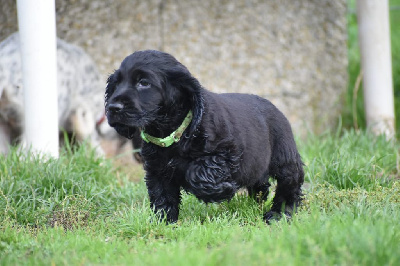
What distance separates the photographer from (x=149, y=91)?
11.5 ft

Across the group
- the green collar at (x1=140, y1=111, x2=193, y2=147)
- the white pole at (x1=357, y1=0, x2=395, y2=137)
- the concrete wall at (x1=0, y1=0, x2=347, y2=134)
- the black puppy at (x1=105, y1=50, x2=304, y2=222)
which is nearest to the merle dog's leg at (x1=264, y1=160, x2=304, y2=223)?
the black puppy at (x1=105, y1=50, x2=304, y2=222)

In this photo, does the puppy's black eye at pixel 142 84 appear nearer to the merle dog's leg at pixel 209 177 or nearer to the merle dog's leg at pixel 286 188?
the merle dog's leg at pixel 209 177

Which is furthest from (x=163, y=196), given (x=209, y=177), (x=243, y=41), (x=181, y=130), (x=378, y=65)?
(x=243, y=41)

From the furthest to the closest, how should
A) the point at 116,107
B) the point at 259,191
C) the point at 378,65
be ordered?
the point at 378,65 < the point at 259,191 < the point at 116,107

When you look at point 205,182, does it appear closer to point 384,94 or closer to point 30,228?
point 30,228

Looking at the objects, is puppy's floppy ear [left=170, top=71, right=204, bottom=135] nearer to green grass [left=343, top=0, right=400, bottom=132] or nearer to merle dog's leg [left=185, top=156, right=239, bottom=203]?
merle dog's leg [left=185, top=156, right=239, bottom=203]

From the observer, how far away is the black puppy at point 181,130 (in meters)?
3.51

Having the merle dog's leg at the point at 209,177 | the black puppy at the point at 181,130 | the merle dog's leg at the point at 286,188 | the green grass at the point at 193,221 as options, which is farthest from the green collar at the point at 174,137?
the merle dog's leg at the point at 286,188

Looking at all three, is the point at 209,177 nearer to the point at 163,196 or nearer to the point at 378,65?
the point at 163,196

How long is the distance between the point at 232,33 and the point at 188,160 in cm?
488

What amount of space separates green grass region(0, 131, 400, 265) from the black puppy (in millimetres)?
255

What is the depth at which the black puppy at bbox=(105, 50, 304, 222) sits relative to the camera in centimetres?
351

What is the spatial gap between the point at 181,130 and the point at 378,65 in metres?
4.60

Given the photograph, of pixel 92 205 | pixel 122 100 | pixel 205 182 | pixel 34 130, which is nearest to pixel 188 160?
pixel 205 182
